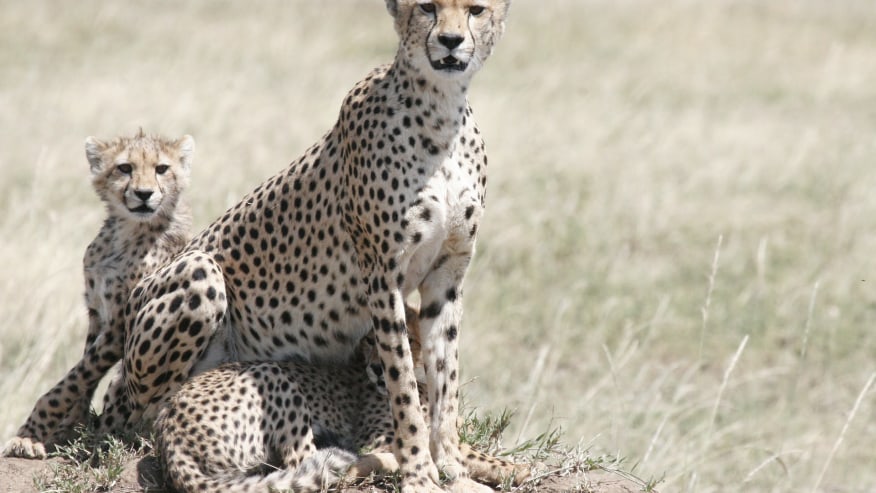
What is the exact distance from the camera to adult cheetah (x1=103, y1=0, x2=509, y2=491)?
3.75m

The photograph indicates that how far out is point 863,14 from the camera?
18.3 m

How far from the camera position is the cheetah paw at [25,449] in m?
4.05

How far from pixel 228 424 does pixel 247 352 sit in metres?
0.46

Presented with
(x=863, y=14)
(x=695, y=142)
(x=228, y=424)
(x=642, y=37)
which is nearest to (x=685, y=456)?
(x=228, y=424)

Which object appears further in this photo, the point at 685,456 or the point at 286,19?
the point at 286,19

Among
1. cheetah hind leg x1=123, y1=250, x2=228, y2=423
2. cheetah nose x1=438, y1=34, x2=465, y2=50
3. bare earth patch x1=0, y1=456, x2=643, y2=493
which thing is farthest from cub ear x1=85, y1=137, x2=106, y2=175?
cheetah nose x1=438, y1=34, x2=465, y2=50

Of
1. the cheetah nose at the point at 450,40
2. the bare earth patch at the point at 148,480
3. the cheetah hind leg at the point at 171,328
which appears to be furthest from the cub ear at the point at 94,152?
the cheetah nose at the point at 450,40

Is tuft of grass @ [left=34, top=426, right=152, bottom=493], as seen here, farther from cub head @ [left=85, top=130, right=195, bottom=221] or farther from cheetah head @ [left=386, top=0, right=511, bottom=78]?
cheetah head @ [left=386, top=0, right=511, bottom=78]

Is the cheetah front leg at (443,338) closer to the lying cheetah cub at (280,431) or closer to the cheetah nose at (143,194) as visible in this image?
the lying cheetah cub at (280,431)

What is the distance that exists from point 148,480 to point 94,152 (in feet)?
4.64

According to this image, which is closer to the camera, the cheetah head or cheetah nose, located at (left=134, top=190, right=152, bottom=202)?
the cheetah head

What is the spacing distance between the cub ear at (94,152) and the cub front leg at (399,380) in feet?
4.61

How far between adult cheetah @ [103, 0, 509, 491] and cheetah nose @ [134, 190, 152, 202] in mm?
247

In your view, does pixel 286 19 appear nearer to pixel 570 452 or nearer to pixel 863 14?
pixel 863 14
